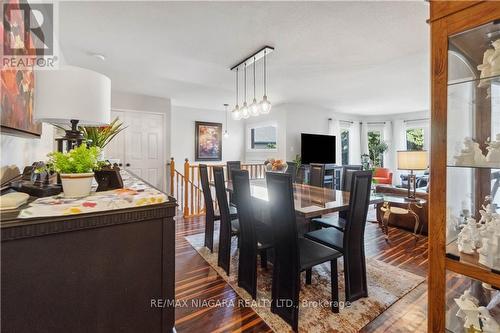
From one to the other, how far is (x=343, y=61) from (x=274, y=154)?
3.51 meters

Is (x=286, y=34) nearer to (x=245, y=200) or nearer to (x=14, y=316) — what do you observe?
(x=245, y=200)

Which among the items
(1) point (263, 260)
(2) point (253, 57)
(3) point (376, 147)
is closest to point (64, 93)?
(1) point (263, 260)

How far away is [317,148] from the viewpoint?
21.0ft

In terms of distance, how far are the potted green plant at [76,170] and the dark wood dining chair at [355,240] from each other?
1.67m

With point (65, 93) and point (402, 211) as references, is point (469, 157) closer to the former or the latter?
point (65, 93)

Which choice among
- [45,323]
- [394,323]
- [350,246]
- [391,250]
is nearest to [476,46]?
[350,246]

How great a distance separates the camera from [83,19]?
224cm

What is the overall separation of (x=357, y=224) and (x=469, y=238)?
0.86 meters

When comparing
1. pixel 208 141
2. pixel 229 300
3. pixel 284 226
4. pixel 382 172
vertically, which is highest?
pixel 208 141

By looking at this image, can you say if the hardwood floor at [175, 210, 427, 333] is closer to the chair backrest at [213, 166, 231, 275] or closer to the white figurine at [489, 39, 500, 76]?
the chair backrest at [213, 166, 231, 275]

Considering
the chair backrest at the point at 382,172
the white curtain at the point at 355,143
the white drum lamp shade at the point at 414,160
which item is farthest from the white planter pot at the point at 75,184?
the white curtain at the point at 355,143

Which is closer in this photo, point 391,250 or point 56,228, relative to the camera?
point 56,228

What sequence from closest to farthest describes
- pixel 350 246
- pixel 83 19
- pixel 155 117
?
pixel 350 246 < pixel 83 19 < pixel 155 117

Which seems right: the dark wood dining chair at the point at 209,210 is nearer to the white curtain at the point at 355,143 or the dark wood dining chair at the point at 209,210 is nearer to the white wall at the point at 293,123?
the white wall at the point at 293,123
